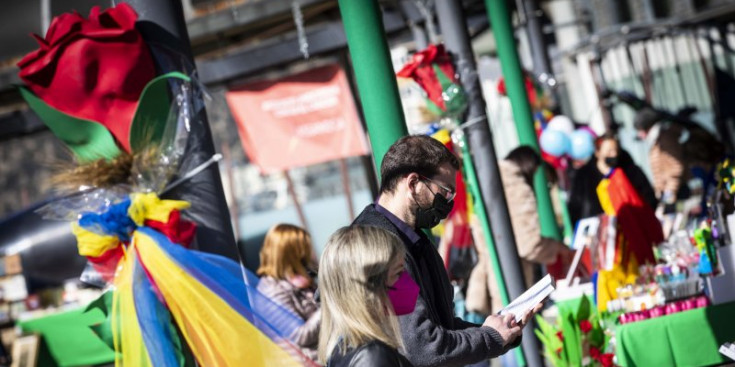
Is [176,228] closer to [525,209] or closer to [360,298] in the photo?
[360,298]

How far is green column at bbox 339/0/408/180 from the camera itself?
4867 millimetres

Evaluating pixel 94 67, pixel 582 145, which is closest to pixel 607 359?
pixel 94 67

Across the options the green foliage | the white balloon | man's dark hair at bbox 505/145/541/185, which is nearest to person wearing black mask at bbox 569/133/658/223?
the white balloon

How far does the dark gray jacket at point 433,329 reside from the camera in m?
3.29

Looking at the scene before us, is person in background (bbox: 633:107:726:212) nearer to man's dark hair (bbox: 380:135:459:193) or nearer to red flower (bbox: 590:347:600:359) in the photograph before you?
red flower (bbox: 590:347:600:359)

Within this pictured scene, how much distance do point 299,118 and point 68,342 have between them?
12.7 feet

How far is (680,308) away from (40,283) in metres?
11.2

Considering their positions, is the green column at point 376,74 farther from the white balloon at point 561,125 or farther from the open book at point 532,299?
the white balloon at point 561,125

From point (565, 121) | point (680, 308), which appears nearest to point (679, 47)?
point (565, 121)

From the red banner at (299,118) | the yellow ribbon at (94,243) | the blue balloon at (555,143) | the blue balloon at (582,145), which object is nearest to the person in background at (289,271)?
the yellow ribbon at (94,243)

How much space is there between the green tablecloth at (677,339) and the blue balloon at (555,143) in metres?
5.25

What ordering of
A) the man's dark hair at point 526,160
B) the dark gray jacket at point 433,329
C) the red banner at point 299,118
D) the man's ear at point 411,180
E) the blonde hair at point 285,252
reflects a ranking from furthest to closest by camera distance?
1. the red banner at point 299,118
2. the man's dark hair at point 526,160
3. the blonde hair at point 285,252
4. the man's ear at point 411,180
5. the dark gray jacket at point 433,329

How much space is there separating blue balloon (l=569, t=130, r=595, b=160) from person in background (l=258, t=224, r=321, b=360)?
5.51 m

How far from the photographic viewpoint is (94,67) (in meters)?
4.05
